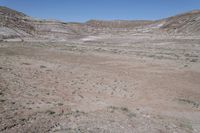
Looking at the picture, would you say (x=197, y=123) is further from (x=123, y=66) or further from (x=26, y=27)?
(x=26, y=27)

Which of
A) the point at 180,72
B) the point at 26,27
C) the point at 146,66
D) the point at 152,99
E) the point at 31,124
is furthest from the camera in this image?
the point at 26,27

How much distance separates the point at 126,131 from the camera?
19.8 ft

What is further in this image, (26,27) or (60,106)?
(26,27)

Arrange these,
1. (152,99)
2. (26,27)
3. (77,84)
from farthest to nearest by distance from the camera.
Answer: (26,27), (77,84), (152,99)

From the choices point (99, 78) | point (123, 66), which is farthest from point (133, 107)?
point (123, 66)

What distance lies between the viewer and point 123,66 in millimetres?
16875

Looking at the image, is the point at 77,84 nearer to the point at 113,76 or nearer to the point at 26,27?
the point at 113,76

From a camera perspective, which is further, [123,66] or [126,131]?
[123,66]

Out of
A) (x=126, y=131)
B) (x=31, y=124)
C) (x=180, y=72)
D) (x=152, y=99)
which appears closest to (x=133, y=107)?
(x=152, y=99)

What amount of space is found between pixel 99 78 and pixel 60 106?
17.2 feet

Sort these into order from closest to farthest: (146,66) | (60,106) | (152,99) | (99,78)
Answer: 1. (60,106)
2. (152,99)
3. (99,78)
4. (146,66)

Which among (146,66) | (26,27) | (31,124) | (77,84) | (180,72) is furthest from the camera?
(26,27)

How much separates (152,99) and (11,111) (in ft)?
17.0

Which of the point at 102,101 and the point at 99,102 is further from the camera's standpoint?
the point at 102,101
